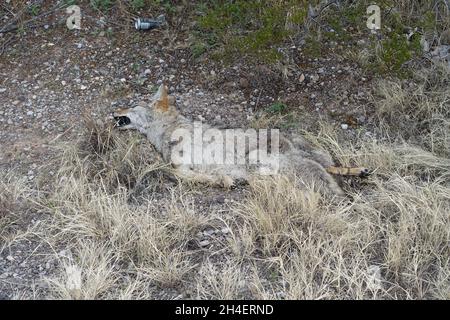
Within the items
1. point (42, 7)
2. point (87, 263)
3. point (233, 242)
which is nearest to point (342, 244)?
point (233, 242)

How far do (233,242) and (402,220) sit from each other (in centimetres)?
118

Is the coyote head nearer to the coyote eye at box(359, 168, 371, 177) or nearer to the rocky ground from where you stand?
the rocky ground

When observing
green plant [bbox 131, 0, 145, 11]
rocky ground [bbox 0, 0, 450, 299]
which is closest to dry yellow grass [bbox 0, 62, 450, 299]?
rocky ground [bbox 0, 0, 450, 299]

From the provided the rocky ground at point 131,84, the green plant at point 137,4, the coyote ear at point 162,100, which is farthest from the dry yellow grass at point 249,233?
the green plant at point 137,4

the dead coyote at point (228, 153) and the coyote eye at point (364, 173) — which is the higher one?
the dead coyote at point (228, 153)

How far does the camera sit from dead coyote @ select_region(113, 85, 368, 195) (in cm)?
443

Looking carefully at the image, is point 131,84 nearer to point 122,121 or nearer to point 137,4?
point 122,121

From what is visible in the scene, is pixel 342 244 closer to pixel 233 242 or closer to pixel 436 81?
pixel 233 242

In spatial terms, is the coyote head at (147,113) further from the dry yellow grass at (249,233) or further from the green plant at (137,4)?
the green plant at (137,4)

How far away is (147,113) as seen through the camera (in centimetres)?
503

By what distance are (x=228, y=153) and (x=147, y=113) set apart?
0.91 m

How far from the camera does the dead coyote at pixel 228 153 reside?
4.43m

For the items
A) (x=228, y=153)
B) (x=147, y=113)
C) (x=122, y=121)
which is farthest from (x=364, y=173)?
(x=122, y=121)

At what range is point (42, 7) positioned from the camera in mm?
6125
